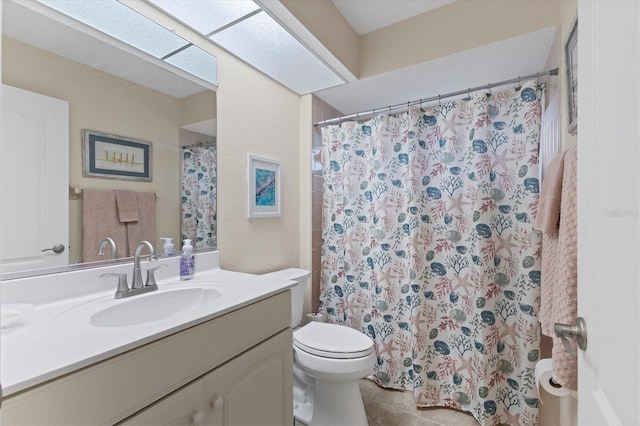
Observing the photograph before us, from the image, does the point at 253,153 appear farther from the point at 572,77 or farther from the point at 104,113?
the point at 572,77

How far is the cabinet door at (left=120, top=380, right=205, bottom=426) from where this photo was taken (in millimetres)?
715

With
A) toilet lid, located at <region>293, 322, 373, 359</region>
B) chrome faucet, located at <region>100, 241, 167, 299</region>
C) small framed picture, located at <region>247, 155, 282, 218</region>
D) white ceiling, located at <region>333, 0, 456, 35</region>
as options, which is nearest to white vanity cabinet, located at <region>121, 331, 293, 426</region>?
toilet lid, located at <region>293, 322, 373, 359</region>

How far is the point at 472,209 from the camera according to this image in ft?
5.33

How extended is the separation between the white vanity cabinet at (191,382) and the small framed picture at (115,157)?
76cm

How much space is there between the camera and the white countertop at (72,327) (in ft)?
1.91

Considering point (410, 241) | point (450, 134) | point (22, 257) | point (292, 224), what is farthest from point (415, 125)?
point (22, 257)

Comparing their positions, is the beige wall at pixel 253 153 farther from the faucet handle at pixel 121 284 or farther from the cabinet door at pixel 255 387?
the cabinet door at pixel 255 387

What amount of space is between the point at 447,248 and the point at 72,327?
172 centimetres

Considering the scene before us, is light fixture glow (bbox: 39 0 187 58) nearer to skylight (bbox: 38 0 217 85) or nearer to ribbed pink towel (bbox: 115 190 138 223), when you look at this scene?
skylight (bbox: 38 0 217 85)

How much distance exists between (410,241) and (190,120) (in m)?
1.42

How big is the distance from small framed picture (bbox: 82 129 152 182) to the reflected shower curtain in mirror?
188 millimetres

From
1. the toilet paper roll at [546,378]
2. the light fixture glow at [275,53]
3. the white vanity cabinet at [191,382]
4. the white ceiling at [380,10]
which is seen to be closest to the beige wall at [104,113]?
the light fixture glow at [275,53]

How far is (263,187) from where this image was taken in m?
1.85
